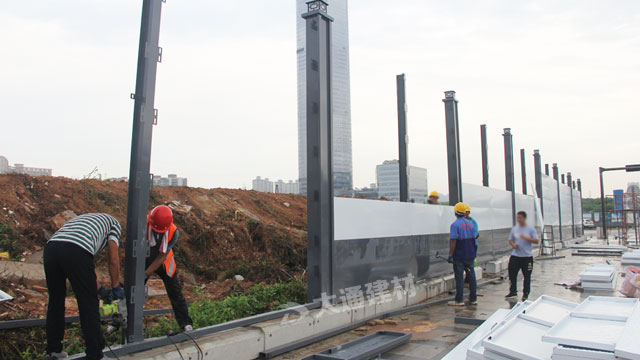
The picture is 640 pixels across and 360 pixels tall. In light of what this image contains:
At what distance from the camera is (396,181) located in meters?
9.91

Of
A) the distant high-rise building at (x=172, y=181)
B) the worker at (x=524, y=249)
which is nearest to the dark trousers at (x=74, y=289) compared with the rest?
the worker at (x=524, y=249)

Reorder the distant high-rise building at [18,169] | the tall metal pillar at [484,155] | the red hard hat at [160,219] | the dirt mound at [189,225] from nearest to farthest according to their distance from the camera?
the red hard hat at [160,219] < the dirt mound at [189,225] < the distant high-rise building at [18,169] < the tall metal pillar at [484,155]

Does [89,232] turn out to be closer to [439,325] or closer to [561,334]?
[561,334]

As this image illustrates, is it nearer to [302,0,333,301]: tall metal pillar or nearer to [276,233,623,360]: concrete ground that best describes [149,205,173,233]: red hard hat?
[276,233,623,360]: concrete ground

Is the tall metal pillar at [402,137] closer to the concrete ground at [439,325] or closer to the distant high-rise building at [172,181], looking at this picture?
the concrete ground at [439,325]

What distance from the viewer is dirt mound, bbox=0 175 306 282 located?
782 centimetres

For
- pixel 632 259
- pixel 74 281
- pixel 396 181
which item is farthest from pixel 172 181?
pixel 632 259

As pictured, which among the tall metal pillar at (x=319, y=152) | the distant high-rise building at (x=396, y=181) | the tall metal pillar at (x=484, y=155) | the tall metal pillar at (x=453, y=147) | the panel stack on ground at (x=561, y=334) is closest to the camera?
the panel stack on ground at (x=561, y=334)

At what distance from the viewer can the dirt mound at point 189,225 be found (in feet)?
25.7

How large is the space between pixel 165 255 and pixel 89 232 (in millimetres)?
1047

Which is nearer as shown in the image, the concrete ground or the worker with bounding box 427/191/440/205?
the concrete ground

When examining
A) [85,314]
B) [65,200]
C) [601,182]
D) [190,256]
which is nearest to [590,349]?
[85,314]

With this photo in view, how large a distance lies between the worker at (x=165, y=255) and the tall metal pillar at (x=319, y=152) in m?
2.10

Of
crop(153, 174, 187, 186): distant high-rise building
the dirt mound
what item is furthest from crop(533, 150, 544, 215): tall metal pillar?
crop(153, 174, 187, 186): distant high-rise building
